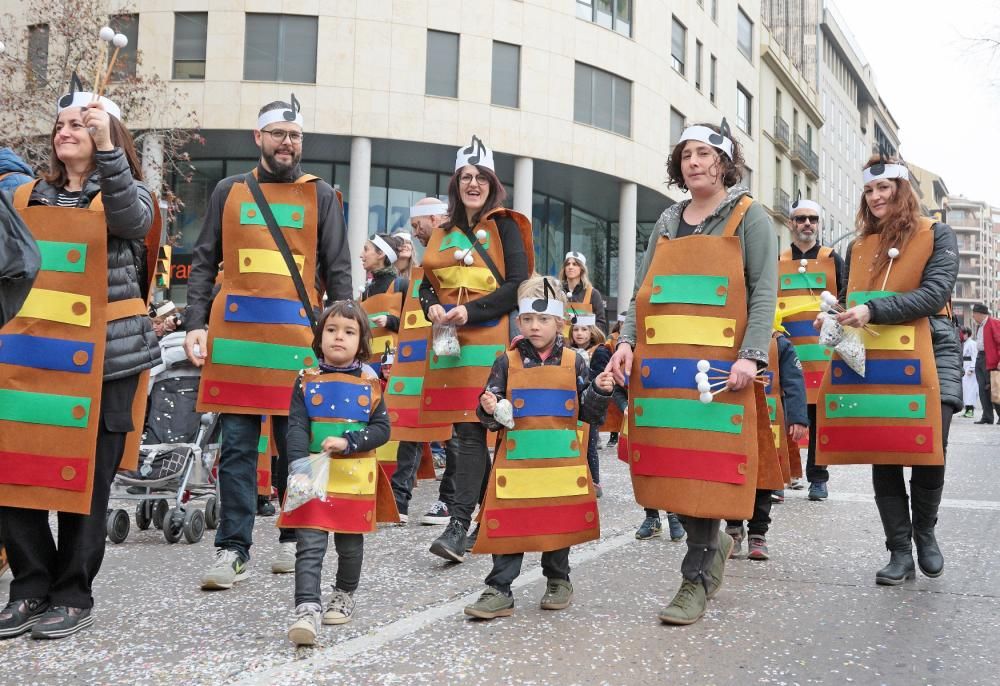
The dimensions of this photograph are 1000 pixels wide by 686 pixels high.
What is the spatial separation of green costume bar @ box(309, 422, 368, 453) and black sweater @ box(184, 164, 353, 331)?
987 mm

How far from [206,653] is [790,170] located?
5020 centimetres

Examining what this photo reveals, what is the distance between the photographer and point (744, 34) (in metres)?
41.5

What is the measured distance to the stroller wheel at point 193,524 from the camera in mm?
5934

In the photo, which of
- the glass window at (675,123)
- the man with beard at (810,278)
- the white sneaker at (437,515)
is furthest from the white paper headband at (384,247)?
the glass window at (675,123)

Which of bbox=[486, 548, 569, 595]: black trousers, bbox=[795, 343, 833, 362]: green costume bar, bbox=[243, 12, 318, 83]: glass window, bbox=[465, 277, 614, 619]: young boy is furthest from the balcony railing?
bbox=[486, 548, 569, 595]: black trousers

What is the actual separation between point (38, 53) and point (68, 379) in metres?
20.1

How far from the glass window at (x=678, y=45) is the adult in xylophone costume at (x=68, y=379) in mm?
31137

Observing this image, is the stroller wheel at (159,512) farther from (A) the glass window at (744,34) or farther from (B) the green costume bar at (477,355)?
(A) the glass window at (744,34)

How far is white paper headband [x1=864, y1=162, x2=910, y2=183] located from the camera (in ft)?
17.1

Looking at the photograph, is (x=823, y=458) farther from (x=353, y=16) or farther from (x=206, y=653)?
(x=353, y=16)

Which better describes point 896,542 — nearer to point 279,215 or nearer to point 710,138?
point 710,138

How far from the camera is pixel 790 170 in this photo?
5044cm

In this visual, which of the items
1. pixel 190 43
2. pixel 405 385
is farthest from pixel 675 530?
pixel 190 43

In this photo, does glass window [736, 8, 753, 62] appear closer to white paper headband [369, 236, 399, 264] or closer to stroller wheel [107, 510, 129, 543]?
white paper headband [369, 236, 399, 264]
